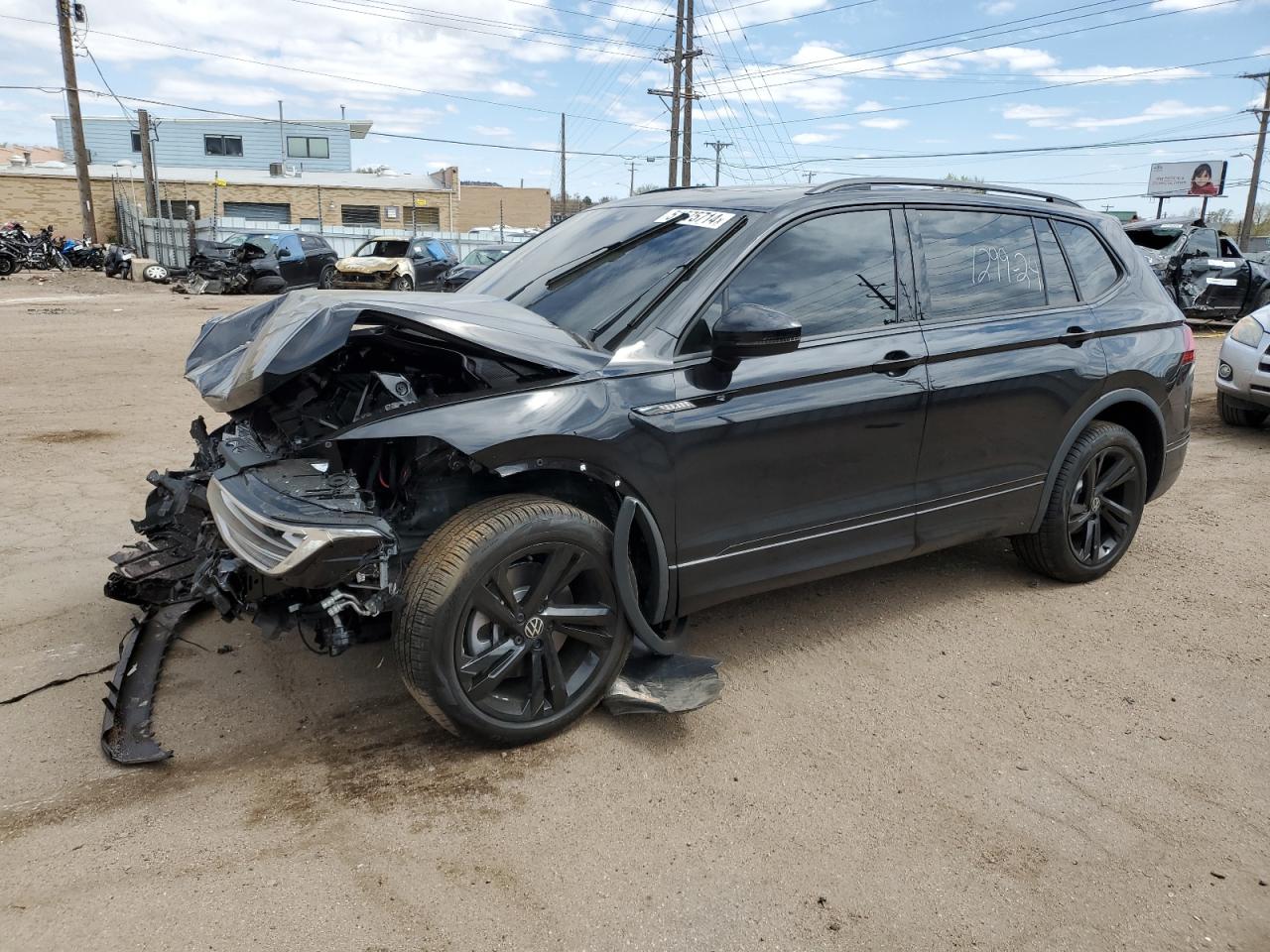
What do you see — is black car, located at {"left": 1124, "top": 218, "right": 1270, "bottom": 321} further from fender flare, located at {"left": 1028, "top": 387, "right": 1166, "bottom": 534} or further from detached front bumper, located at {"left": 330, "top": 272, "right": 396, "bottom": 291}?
detached front bumper, located at {"left": 330, "top": 272, "right": 396, "bottom": 291}

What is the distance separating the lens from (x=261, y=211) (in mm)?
42969

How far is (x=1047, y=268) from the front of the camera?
4496mm

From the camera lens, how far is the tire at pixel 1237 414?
8703 millimetres

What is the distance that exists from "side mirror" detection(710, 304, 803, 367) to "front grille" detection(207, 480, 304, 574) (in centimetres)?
148

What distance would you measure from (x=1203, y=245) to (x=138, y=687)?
19.3 metres

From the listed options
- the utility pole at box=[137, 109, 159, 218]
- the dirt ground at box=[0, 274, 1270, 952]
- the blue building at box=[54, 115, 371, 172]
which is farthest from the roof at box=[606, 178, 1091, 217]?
the blue building at box=[54, 115, 371, 172]

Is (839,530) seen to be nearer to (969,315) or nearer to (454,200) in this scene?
(969,315)

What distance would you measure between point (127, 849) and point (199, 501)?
1.30 meters

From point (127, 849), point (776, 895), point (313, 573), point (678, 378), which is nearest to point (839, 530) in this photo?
point (678, 378)

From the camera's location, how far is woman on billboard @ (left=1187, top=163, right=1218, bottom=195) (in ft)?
171

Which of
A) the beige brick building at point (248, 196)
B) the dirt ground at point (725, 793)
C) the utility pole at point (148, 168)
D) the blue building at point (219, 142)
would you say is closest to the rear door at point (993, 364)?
the dirt ground at point (725, 793)

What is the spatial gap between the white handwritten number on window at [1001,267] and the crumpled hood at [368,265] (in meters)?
19.7

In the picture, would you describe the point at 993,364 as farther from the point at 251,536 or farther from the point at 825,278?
the point at 251,536

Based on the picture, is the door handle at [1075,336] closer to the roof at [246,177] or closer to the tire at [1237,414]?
the tire at [1237,414]
